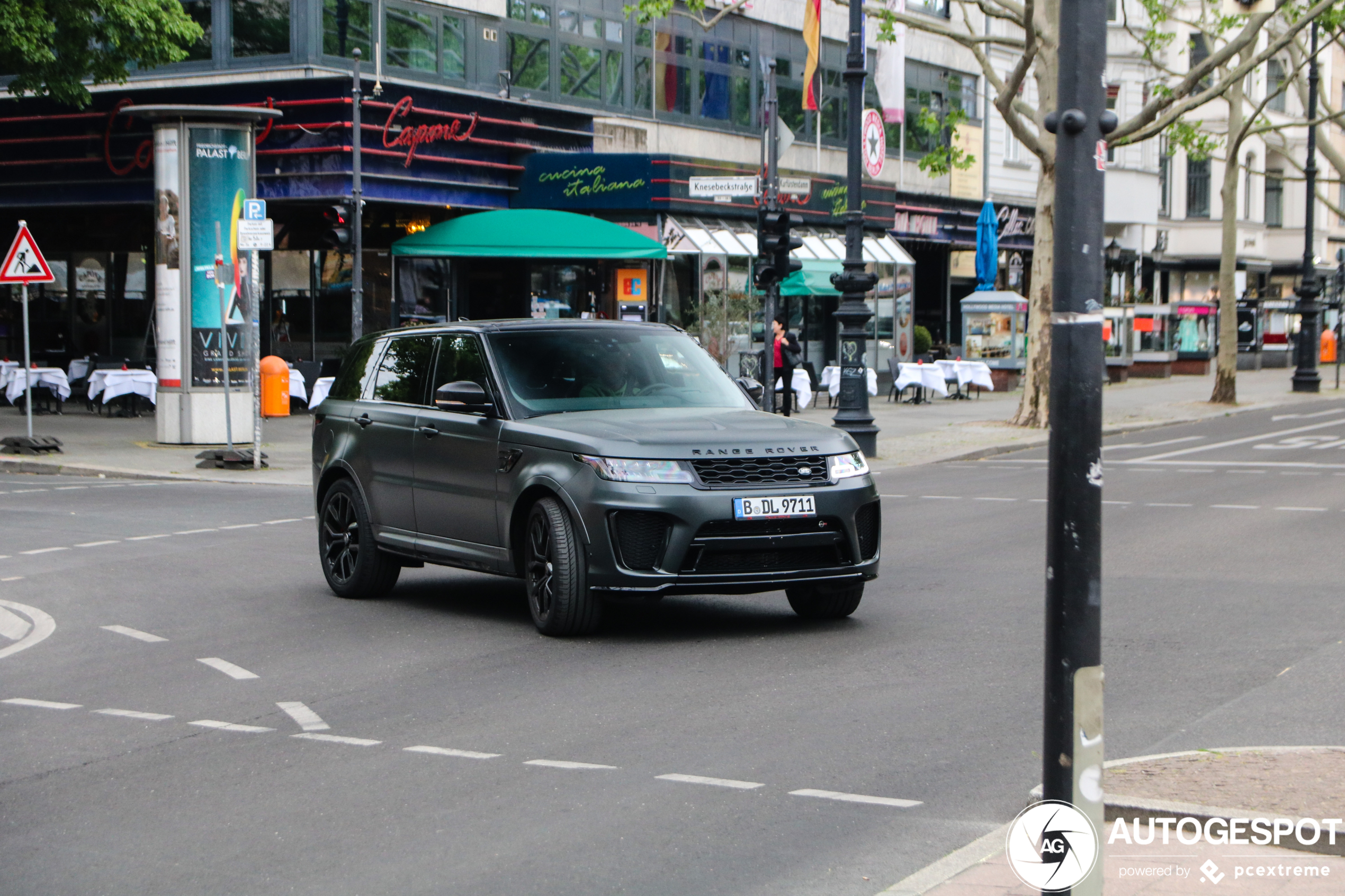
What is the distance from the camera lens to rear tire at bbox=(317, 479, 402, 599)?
35.2 ft

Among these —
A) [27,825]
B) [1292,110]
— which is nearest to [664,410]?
[27,825]

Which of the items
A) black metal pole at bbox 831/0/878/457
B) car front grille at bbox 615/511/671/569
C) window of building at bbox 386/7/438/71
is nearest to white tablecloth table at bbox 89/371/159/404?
window of building at bbox 386/7/438/71

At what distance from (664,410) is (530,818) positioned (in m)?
4.29

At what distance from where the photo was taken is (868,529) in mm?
9250

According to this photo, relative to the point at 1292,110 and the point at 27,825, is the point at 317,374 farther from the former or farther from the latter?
the point at 1292,110

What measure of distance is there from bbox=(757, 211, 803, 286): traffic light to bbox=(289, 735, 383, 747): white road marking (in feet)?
49.8

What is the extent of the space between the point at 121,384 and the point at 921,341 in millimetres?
23529

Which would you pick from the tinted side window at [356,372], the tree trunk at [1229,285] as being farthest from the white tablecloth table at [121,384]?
the tree trunk at [1229,285]

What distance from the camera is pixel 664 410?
965 centimetres

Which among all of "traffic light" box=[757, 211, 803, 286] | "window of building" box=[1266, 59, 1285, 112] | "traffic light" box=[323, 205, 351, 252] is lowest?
"traffic light" box=[757, 211, 803, 286]

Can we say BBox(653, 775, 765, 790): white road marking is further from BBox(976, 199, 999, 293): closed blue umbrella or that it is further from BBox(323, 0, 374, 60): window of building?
BBox(976, 199, 999, 293): closed blue umbrella

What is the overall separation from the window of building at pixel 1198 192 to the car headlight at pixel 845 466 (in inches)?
2378

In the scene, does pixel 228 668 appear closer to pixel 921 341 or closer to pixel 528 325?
pixel 528 325

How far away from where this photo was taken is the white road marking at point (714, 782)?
600 cm
